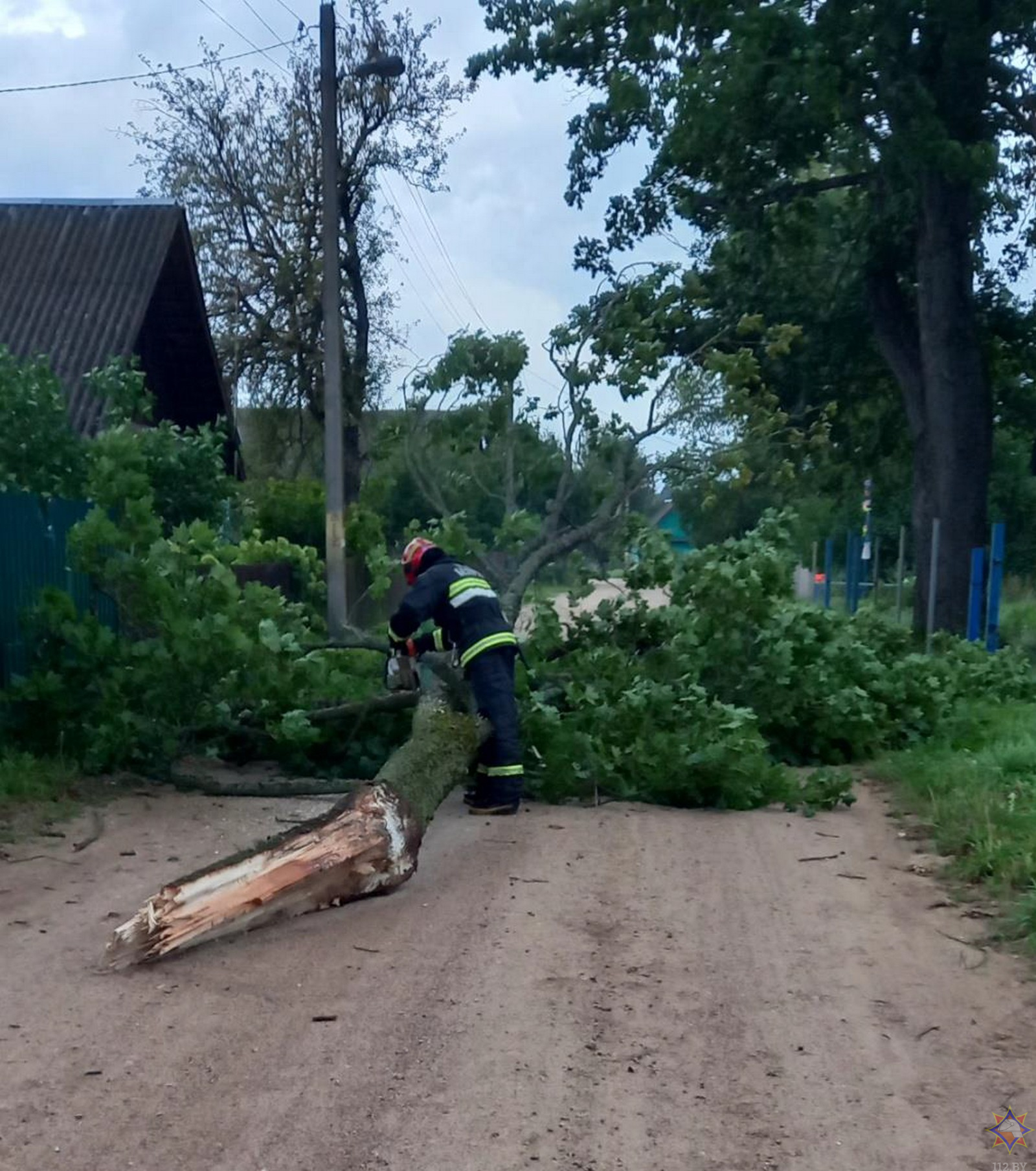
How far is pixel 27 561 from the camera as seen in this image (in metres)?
10.3

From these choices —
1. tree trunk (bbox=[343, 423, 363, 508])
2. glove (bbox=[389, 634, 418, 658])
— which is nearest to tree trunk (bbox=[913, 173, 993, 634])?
glove (bbox=[389, 634, 418, 658])

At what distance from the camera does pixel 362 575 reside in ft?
88.6

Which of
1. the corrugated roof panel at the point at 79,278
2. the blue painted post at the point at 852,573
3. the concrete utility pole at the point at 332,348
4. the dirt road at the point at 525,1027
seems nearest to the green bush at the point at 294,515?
the corrugated roof panel at the point at 79,278

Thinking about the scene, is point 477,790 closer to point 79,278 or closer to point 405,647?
point 405,647

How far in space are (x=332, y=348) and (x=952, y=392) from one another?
8.34 metres

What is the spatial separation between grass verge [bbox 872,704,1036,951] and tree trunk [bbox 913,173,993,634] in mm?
7078

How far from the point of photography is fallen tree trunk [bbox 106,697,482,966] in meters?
5.87

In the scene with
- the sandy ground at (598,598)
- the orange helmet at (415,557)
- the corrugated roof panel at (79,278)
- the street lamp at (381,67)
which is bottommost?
the sandy ground at (598,598)

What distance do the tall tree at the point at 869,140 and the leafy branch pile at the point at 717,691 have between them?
7.92 meters

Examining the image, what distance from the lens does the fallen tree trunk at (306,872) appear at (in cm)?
587

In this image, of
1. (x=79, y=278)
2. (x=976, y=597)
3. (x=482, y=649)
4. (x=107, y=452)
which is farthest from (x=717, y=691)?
(x=79, y=278)

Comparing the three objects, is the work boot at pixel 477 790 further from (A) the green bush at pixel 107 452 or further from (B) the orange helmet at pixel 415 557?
(A) the green bush at pixel 107 452

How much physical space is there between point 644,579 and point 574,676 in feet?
3.56

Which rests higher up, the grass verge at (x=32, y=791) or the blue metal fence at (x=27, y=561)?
the blue metal fence at (x=27, y=561)
